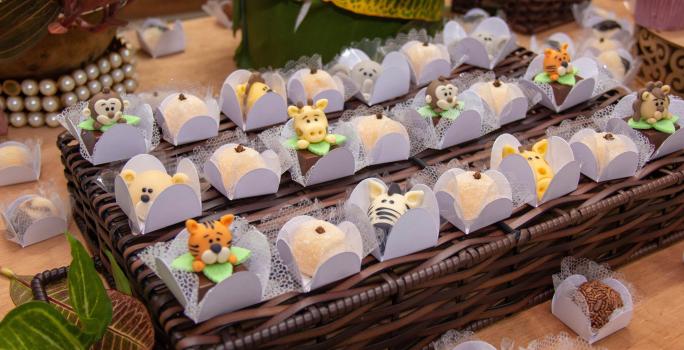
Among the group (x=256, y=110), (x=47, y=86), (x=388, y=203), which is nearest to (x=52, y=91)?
(x=47, y=86)

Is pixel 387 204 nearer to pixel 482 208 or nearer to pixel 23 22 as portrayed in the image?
pixel 482 208

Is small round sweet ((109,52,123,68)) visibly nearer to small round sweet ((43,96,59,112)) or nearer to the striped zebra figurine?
small round sweet ((43,96,59,112))

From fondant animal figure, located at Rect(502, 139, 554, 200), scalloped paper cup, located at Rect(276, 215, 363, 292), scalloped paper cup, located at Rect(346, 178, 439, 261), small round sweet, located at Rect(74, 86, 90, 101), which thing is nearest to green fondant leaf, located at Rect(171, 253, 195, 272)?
scalloped paper cup, located at Rect(276, 215, 363, 292)

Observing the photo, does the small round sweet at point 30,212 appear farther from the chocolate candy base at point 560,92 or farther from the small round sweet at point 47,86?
the chocolate candy base at point 560,92

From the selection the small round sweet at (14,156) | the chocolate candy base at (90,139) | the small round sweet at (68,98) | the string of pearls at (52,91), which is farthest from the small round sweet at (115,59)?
the chocolate candy base at (90,139)

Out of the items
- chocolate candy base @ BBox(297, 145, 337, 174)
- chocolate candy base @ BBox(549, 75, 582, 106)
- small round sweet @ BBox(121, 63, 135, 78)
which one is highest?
chocolate candy base @ BBox(549, 75, 582, 106)

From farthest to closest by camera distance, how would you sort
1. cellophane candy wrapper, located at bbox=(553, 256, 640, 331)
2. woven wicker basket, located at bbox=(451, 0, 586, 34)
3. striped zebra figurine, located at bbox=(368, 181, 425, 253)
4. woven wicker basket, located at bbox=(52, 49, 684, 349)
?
woven wicker basket, located at bbox=(451, 0, 586, 34), cellophane candy wrapper, located at bbox=(553, 256, 640, 331), striped zebra figurine, located at bbox=(368, 181, 425, 253), woven wicker basket, located at bbox=(52, 49, 684, 349)
